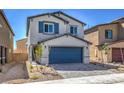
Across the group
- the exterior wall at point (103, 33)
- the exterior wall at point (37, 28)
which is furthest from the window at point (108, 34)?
the exterior wall at point (37, 28)

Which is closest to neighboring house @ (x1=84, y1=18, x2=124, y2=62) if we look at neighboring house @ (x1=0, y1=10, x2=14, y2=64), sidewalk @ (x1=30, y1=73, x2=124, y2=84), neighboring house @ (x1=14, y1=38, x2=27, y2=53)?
neighboring house @ (x1=14, y1=38, x2=27, y2=53)

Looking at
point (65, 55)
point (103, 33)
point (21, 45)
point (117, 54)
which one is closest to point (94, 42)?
point (103, 33)

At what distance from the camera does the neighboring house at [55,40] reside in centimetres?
2175

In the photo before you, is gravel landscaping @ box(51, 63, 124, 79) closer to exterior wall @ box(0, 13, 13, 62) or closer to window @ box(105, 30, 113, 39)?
exterior wall @ box(0, 13, 13, 62)

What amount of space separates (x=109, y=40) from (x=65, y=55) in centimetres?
786

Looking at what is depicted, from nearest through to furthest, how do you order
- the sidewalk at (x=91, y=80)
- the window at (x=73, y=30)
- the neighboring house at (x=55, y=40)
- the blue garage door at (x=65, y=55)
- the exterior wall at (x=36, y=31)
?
the sidewalk at (x=91, y=80) < the blue garage door at (x=65, y=55) < the neighboring house at (x=55, y=40) < the exterior wall at (x=36, y=31) < the window at (x=73, y=30)

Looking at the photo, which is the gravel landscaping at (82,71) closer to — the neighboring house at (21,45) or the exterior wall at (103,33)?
the exterior wall at (103,33)

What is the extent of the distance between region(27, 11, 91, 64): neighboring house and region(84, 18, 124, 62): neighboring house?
3.80 metres

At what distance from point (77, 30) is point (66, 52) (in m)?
4.04

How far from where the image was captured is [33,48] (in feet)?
74.5
